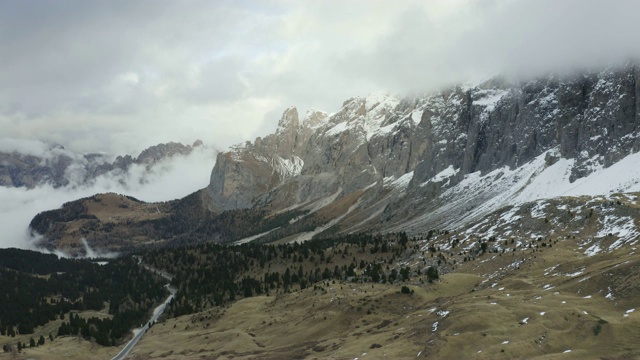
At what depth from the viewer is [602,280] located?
100 metres

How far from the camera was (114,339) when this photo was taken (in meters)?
177

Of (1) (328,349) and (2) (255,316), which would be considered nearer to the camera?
(1) (328,349)

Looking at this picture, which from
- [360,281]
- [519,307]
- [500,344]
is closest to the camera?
[500,344]

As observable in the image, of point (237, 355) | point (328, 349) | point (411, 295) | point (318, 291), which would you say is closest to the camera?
point (328, 349)

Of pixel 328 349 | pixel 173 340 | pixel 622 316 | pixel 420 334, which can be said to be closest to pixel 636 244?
pixel 622 316

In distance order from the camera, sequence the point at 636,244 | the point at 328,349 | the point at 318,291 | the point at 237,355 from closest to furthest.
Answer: the point at 328,349
the point at 237,355
the point at 636,244
the point at 318,291

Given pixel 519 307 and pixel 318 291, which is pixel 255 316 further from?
pixel 519 307

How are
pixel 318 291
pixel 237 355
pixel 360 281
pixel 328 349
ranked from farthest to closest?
pixel 360 281
pixel 318 291
pixel 237 355
pixel 328 349

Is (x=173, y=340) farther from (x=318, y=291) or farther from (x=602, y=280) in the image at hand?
(x=602, y=280)

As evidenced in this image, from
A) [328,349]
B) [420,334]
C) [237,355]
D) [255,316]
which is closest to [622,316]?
[420,334]

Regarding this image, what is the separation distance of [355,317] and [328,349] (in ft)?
66.6

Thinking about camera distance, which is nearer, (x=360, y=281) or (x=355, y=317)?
(x=355, y=317)

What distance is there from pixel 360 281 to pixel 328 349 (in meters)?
68.7

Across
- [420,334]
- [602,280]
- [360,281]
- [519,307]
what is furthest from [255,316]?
[602,280]
